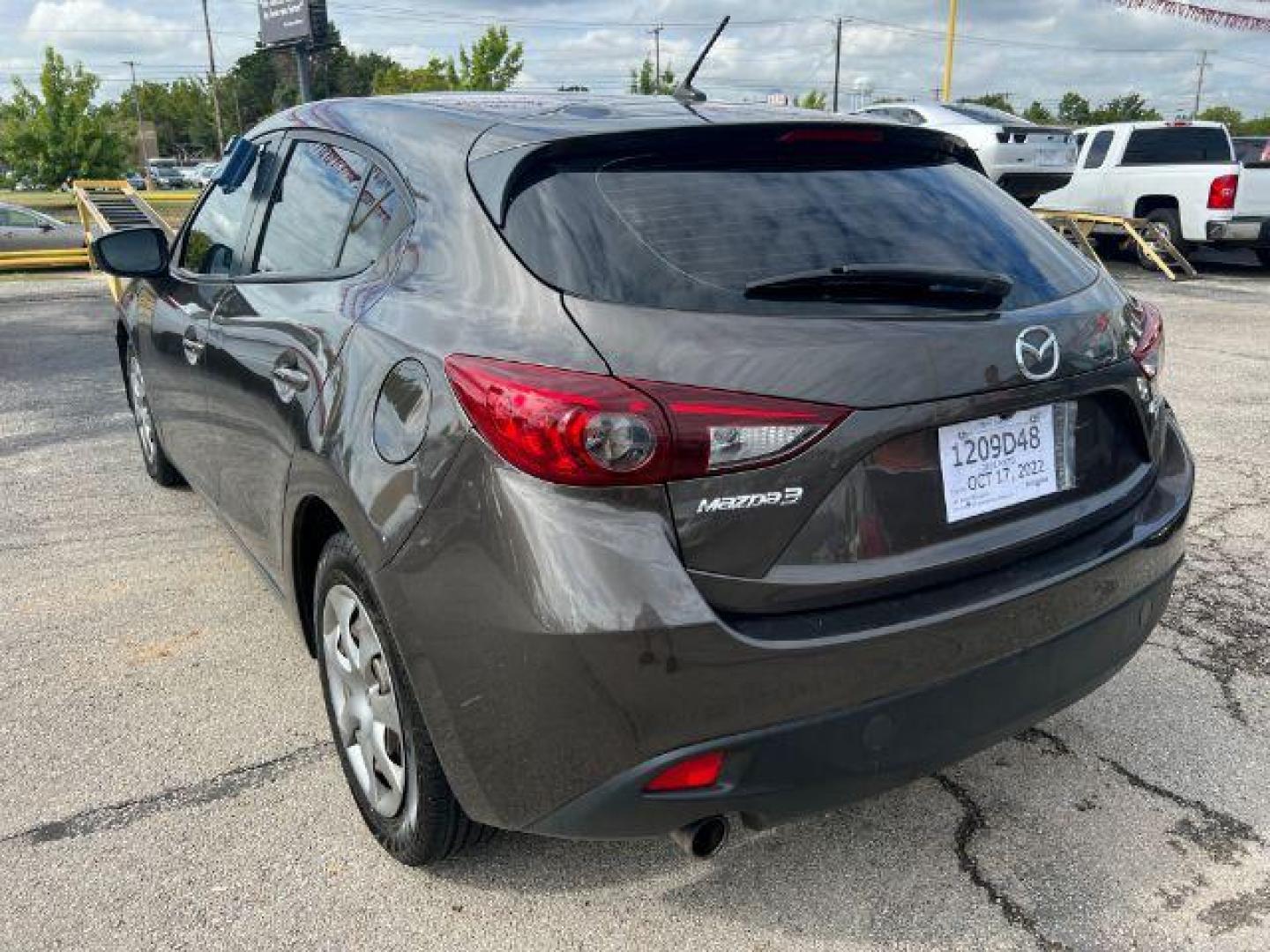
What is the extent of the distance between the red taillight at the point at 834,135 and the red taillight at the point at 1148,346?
73 cm

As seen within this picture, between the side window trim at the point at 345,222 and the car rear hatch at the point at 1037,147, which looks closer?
the side window trim at the point at 345,222

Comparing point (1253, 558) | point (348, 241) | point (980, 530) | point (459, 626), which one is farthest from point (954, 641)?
point (1253, 558)

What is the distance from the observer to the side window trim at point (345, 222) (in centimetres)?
247

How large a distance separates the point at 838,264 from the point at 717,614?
2.40 ft

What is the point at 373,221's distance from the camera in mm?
2531

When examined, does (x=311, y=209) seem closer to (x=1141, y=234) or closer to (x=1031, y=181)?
(x=1031, y=181)

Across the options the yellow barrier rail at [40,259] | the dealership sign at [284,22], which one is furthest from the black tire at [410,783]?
the dealership sign at [284,22]

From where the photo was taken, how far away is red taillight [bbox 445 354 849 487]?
1788 millimetres

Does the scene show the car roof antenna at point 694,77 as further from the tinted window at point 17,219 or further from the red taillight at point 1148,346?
the tinted window at point 17,219

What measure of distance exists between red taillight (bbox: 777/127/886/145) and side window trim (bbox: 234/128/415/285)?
84cm

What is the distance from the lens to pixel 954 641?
6.54 feet

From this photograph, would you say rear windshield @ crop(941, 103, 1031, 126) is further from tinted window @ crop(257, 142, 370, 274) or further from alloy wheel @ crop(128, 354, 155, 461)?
tinted window @ crop(257, 142, 370, 274)

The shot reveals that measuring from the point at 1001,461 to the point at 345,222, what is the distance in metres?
1.64

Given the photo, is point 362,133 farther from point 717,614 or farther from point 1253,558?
point 1253,558
